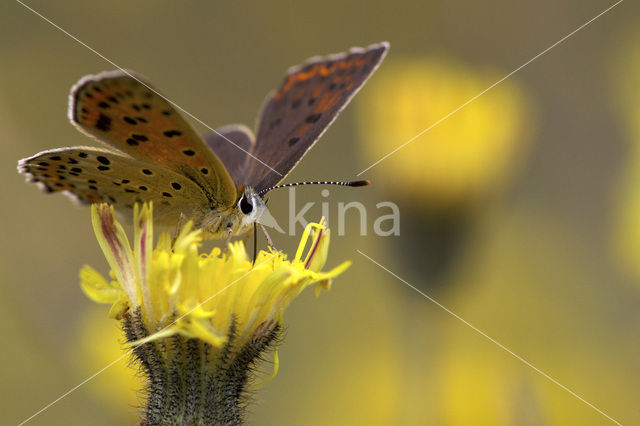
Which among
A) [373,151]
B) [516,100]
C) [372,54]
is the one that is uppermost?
[372,54]

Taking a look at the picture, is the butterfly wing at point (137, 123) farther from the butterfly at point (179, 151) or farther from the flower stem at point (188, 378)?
the flower stem at point (188, 378)

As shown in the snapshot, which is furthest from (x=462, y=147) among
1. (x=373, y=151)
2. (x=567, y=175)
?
(x=567, y=175)

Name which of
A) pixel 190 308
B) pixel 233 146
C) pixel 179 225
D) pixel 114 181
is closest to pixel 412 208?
pixel 233 146

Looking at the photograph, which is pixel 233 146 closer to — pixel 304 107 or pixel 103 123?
pixel 304 107

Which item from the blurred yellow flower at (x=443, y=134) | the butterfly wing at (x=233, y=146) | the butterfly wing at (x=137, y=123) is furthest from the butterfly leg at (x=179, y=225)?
the blurred yellow flower at (x=443, y=134)

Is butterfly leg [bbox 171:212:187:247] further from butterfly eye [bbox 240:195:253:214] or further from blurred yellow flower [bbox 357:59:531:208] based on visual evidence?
blurred yellow flower [bbox 357:59:531:208]

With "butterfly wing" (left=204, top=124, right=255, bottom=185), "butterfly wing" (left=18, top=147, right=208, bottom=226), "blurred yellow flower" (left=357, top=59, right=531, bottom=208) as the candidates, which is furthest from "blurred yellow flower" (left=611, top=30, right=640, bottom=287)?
"butterfly wing" (left=18, top=147, right=208, bottom=226)

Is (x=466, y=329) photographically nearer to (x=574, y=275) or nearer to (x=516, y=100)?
(x=574, y=275)
